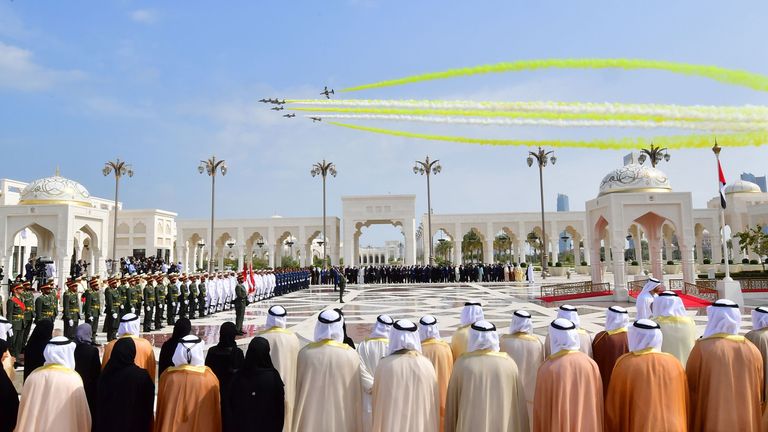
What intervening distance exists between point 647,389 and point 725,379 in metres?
0.82

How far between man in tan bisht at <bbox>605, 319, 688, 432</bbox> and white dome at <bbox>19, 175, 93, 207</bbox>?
2570 cm

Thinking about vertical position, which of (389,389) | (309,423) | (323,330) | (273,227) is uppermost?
(273,227)

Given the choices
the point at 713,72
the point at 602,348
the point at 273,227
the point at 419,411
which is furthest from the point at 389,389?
the point at 273,227

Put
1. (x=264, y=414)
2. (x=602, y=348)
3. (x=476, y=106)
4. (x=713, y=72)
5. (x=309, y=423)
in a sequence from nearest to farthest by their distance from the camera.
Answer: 1. (x=264, y=414)
2. (x=309, y=423)
3. (x=602, y=348)
4. (x=713, y=72)
5. (x=476, y=106)

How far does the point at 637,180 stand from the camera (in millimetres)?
20141

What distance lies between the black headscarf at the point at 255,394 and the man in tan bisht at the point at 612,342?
302 cm

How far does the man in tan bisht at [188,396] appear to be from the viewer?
11.9 feet

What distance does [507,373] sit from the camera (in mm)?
3652

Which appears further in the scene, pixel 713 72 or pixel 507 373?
pixel 713 72

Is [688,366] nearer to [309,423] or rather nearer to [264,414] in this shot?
[309,423]

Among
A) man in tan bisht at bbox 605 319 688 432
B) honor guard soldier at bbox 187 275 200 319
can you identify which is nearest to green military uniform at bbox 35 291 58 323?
honor guard soldier at bbox 187 275 200 319

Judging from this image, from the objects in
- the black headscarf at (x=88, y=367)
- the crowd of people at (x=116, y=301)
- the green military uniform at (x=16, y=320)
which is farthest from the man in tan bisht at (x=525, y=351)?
the green military uniform at (x=16, y=320)

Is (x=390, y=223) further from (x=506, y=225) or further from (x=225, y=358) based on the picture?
(x=225, y=358)

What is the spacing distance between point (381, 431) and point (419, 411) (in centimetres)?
31
